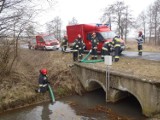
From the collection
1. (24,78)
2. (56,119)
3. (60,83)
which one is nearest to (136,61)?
(60,83)

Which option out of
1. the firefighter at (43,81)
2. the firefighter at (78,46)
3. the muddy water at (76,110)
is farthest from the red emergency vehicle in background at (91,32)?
the firefighter at (43,81)

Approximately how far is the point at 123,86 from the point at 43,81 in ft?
16.0

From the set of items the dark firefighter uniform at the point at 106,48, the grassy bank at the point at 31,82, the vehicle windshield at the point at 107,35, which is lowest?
the grassy bank at the point at 31,82

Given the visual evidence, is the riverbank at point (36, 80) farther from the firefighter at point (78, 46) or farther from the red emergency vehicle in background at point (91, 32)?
the red emergency vehicle in background at point (91, 32)

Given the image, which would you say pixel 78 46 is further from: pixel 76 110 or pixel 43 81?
pixel 76 110

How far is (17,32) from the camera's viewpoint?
12.2 meters

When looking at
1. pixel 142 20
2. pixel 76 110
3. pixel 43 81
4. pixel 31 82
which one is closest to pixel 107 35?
pixel 43 81

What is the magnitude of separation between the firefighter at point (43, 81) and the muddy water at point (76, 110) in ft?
Result: 3.09

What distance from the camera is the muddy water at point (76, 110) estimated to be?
10.9m

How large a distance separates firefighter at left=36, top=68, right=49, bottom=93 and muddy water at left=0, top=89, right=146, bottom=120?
3.09 feet

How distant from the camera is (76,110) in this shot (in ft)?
39.0

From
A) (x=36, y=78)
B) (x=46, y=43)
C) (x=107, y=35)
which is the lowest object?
(x=36, y=78)

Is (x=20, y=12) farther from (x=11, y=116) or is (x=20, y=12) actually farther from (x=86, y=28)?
(x=86, y=28)

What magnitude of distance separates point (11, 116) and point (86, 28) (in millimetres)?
9772
